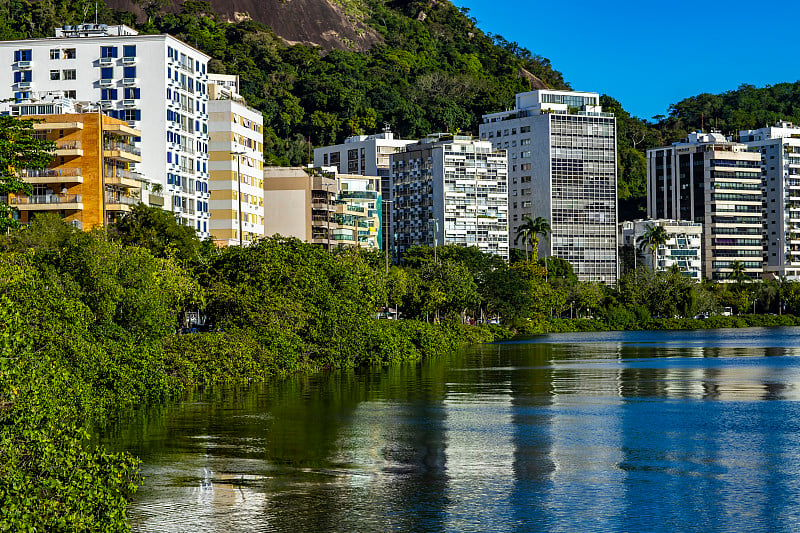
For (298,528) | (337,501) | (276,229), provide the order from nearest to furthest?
(298,528) → (337,501) → (276,229)

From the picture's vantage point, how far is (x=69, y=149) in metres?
108

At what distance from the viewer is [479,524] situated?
33.5m

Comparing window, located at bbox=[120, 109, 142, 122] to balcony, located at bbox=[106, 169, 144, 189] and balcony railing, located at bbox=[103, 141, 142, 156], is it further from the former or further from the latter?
Result: balcony, located at bbox=[106, 169, 144, 189]

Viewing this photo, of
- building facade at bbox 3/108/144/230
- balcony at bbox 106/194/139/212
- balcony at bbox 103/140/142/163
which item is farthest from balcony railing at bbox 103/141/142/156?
balcony at bbox 106/194/139/212

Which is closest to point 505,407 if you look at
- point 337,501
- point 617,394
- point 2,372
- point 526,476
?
point 617,394

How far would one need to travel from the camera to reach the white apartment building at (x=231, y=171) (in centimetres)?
13300

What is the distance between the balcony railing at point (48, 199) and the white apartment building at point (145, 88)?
13.0 m

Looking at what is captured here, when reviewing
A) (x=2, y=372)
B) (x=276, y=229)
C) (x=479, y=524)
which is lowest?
(x=479, y=524)

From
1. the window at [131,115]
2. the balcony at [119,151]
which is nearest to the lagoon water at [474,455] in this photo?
the balcony at [119,151]

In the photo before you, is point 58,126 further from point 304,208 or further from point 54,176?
point 304,208

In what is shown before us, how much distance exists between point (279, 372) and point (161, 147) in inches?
2033

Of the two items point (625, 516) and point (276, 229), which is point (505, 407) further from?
point (276, 229)

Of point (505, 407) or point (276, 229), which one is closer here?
point (505, 407)

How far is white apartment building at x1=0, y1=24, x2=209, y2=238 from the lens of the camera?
124m
